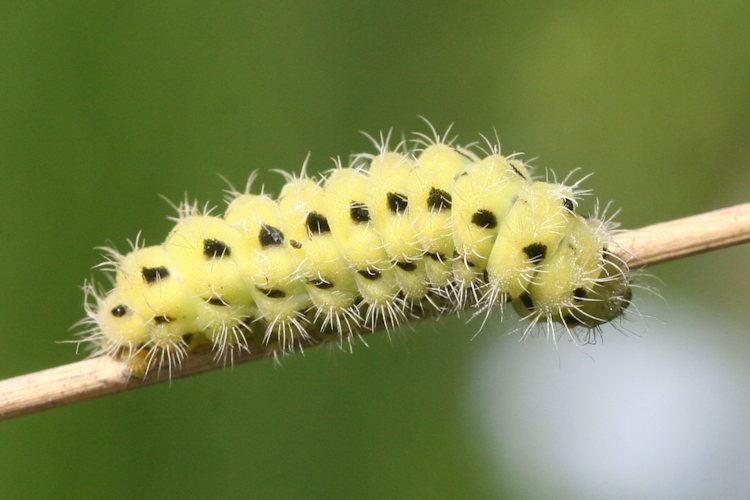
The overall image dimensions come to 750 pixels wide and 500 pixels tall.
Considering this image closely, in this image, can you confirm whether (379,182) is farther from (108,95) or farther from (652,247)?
(108,95)

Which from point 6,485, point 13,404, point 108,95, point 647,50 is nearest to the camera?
point 13,404

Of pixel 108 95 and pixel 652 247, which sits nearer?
pixel 652 247

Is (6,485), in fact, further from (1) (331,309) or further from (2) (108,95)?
(1) (331,309)

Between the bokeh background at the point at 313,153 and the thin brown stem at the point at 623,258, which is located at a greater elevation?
the bokeh background at the point at 313,153

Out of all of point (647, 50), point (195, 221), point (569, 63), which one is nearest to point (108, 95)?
point (195, 221)

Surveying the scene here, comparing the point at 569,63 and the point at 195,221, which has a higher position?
the point at 569,63

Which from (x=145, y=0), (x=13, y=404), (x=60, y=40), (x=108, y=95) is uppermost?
(x=145, y=0)

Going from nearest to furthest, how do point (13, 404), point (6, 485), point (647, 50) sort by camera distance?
1. point (13, 404)
2. point (6, 485)
3. point (647, 50)
